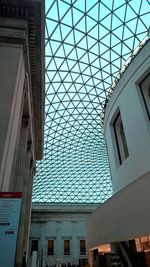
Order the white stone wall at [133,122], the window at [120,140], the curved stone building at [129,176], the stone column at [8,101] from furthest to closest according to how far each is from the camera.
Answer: the window at [120,140], the white stone wall at [133,122], the curved stone building at [129,176], the stone column at [8,101]

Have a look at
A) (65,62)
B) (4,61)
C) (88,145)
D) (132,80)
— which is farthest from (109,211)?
(88,145)

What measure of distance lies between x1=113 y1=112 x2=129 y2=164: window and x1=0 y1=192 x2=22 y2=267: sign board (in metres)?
19.3

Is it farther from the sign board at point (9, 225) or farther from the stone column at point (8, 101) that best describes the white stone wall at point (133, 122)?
the sign board at point (9, 225)

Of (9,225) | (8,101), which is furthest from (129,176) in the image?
(9,225)

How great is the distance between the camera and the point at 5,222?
5.89 m

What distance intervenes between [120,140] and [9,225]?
21.6 metres

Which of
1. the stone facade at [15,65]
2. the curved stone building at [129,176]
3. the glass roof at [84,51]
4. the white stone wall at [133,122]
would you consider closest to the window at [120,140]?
the curved stone building at [129,176]

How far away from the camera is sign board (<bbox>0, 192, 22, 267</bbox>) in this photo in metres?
5.41

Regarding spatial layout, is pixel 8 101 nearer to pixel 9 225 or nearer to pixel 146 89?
pixel 9 225

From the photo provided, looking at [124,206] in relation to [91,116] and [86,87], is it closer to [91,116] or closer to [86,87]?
[86,87]

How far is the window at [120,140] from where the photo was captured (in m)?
24.7

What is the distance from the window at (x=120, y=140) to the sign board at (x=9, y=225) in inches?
760

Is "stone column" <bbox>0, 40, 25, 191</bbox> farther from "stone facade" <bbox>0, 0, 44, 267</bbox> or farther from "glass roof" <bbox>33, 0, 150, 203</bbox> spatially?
"glass roof" <bbox>33, 0, 150, 203</bbox>

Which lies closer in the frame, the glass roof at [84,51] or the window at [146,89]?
the window at [146,89]
